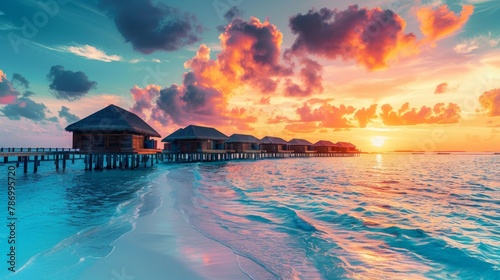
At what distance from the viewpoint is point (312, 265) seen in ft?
16.7

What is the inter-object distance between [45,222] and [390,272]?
914cm

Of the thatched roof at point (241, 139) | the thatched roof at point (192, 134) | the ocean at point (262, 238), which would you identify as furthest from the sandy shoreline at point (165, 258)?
the thatched roof at point (241, 139)

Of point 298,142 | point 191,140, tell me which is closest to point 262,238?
point 191,140

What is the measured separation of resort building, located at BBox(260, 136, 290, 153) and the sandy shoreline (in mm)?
57142

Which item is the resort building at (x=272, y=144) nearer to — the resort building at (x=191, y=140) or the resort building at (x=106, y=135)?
the resort building at (x=191, y=140)

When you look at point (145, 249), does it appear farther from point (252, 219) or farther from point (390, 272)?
point (390, 272)

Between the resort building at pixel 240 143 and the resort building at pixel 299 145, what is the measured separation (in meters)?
17.8

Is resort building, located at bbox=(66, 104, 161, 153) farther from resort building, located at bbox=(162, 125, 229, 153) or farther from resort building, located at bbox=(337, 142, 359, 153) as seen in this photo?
resort building, located at bbox=(337, 142, 359, 153)

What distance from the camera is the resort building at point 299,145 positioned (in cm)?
7534

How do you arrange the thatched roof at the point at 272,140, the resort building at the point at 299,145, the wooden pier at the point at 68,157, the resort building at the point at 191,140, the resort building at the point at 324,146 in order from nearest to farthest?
1. the wooden pier at the point at 68,157
2. the resort building at the point at 191,140
3. the thatched roof at the point at 272,140
4. the resort building at the point at 299,145
5. the resort building at the point at 324,146

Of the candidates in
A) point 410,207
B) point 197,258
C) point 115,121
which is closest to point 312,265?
point 197,258

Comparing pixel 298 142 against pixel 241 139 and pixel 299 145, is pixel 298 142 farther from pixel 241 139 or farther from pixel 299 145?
pixel 241 139

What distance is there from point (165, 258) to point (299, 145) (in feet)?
244

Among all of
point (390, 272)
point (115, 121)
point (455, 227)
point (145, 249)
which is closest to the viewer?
point (390, 272)
